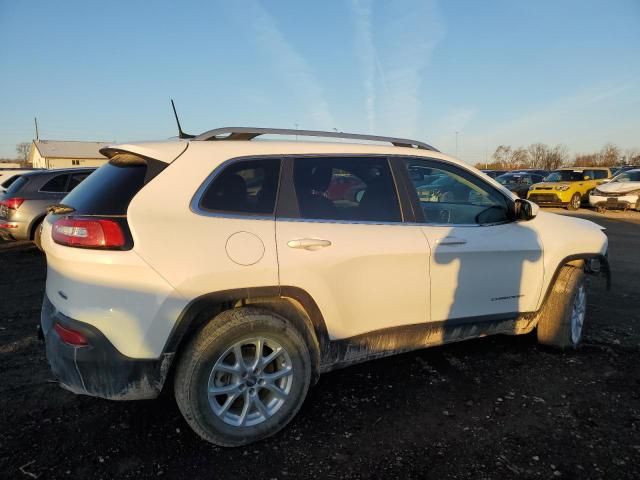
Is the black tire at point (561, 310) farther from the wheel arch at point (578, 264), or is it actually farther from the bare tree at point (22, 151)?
the bare tree at point (22, 151)

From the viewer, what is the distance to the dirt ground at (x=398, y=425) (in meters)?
2.46

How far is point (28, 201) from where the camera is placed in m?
8.49

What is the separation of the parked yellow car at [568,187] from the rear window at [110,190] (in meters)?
19.5

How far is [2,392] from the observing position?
128 inches

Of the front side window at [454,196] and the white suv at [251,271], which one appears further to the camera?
the front side window at [454,196]

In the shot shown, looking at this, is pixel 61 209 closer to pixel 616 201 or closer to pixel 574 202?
pixel 616 201

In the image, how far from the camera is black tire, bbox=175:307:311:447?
247 centimetres

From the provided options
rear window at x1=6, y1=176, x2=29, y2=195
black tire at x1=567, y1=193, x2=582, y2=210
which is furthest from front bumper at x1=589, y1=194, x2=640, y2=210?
rear window at x1=6, y1=176, x2=29, y2=195

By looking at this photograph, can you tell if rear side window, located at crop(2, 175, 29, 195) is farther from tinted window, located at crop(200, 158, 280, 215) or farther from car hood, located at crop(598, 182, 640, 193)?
car hood, located at crop(598, 182, 640, 193)

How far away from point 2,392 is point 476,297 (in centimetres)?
356

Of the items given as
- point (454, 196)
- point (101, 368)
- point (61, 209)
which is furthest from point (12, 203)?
point (454, 196)

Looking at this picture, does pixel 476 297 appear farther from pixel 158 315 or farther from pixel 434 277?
pixel 158 315

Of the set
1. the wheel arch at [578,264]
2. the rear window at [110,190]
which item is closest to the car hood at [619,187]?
the wheel arch at [578,264]

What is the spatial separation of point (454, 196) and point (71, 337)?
3094 millimetres
